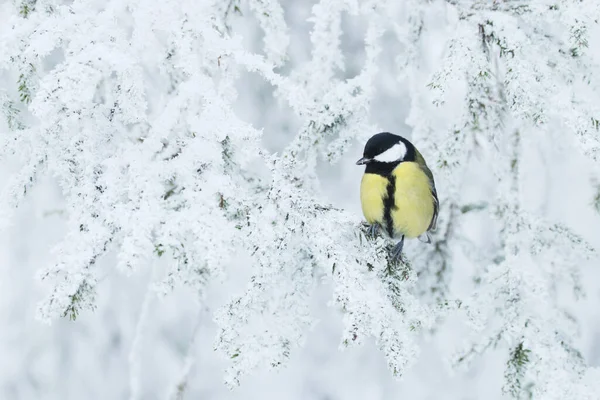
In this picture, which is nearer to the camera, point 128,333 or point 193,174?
point 193,174

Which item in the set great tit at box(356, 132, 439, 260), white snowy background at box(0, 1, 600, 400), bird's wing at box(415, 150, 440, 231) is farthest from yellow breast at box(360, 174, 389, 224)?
white snowy background at box(0, 1, 600, 400)

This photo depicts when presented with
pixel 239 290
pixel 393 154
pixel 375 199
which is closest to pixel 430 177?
pixel 393 154

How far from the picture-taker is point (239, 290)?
148 inches

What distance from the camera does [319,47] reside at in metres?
2.12

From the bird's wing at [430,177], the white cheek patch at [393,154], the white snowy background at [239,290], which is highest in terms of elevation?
the white cheek patch at [393,154]

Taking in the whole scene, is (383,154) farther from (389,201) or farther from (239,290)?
(239,290)

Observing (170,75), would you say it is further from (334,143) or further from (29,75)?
(334,143)

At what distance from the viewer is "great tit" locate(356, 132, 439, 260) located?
6.79 ft

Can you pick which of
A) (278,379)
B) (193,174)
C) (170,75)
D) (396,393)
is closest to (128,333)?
(278,379)

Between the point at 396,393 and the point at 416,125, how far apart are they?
117 inches

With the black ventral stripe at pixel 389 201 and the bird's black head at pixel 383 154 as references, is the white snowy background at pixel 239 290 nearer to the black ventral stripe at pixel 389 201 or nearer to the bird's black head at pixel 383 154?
the bird's black head at pixel 383 154

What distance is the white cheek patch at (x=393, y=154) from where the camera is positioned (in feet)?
6.98

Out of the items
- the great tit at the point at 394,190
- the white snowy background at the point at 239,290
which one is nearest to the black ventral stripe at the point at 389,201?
the great tit at the point at 394,190

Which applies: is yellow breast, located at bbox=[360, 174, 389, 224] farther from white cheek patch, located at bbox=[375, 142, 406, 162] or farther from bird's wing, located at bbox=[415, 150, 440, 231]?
bird's wing, located at bbox=[415, 150, 440, 231]
